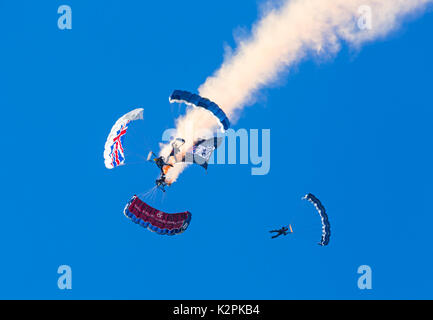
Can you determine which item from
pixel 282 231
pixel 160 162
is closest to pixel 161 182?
pixel 160 162

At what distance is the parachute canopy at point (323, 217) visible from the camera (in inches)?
1136

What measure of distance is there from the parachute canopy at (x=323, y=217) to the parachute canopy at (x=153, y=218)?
756 centimetres

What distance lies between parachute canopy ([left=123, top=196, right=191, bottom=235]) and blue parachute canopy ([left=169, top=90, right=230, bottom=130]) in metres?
6.05

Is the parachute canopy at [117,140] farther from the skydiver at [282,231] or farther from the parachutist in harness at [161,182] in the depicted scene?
the skydiver at [282,231]

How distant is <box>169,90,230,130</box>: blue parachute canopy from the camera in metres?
24.3

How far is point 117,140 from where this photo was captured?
26.1 m

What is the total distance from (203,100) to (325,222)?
1066 cm

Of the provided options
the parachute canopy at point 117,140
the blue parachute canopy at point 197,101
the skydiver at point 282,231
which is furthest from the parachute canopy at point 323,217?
the parachute canopy at point 117,140

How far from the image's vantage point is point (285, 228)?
30.8 metres

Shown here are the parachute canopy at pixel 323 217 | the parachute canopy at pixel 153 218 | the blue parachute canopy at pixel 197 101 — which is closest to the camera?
the blue parachute canopy at pixel 197 101

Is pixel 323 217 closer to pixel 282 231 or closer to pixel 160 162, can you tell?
pixel 282 231
